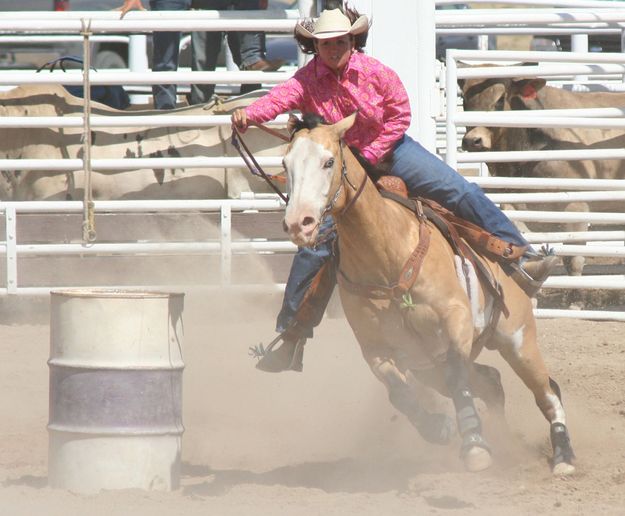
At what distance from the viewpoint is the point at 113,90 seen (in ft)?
32.3

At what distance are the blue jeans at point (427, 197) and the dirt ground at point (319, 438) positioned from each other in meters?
0.71

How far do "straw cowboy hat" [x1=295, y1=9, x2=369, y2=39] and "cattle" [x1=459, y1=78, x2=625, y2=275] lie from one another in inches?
164

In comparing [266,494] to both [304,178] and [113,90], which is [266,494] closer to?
[304,178]

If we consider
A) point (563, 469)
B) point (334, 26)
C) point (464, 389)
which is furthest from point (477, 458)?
point (334, 26)

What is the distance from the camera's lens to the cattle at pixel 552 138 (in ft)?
30.1

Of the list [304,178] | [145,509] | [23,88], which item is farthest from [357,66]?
[23,88]

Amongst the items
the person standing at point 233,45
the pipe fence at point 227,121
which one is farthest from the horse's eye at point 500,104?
the person standing at point 233,45

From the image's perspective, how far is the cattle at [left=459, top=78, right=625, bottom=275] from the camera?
30.1 feet

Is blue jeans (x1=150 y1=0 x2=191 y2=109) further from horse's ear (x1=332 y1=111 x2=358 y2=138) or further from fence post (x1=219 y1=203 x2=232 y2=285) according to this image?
horse's ear (x1=332 y1=111 x2=358 y2=138)

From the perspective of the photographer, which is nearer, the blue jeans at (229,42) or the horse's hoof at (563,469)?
the horse's hoof at (563,469)

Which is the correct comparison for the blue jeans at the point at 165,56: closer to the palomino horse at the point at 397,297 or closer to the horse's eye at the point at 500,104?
the horse's eye at the point at 500,104

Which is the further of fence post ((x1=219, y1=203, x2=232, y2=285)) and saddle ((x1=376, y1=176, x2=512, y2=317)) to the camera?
fence post ((x1=219, y1=203, x2=232, y2=285))

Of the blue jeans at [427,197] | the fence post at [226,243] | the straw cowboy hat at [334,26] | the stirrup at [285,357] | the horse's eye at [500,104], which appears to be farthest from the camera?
the horse's eye at [500,104]

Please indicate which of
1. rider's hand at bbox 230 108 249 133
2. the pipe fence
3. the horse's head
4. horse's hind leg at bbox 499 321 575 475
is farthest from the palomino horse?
the pipe fence
